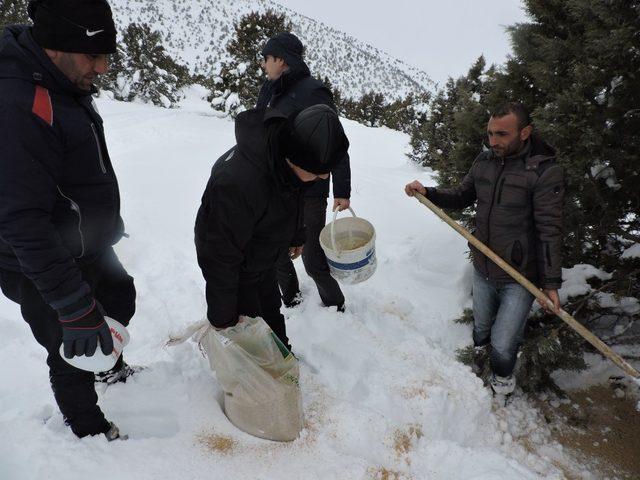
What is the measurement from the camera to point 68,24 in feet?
4.70

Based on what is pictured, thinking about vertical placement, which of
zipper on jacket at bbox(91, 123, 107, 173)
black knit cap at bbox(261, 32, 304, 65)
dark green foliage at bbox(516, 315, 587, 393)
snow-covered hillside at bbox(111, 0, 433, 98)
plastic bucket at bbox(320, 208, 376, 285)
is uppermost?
black knit cap at bbox(261, 32, 304, 65)

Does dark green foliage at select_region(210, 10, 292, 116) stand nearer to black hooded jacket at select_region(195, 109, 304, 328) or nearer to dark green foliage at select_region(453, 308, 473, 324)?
dark green foliage at select_region(453, 308, 473, 324)

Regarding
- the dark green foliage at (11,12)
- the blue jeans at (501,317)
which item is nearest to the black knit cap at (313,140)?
the blue jeans at (501,317)

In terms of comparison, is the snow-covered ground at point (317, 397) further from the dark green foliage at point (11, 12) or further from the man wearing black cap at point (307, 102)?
the dark green foliage at point (11, 12)

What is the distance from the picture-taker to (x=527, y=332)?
3.07m

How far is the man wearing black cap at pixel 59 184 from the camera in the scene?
4.32 ft

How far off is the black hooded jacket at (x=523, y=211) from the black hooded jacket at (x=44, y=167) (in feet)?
7.07

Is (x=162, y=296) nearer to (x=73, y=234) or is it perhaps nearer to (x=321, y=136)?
(x=73, y=234)

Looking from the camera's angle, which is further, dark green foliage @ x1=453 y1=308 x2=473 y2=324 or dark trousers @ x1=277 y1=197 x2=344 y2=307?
dark green foliage @ x1=453 y1=308 x2=473 y2=324

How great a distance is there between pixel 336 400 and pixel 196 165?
584 cm

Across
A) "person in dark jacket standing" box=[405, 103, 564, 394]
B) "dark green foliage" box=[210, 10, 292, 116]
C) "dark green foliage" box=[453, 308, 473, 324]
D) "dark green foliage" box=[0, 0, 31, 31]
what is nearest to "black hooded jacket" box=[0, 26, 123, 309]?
"person in dark jacket standing" box=[405, 103, 564, 394]

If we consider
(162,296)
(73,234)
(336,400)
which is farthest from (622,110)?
(162,296)

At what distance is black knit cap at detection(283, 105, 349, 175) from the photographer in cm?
158

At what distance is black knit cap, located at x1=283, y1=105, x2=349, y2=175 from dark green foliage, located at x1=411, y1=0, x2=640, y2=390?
1782 mm
